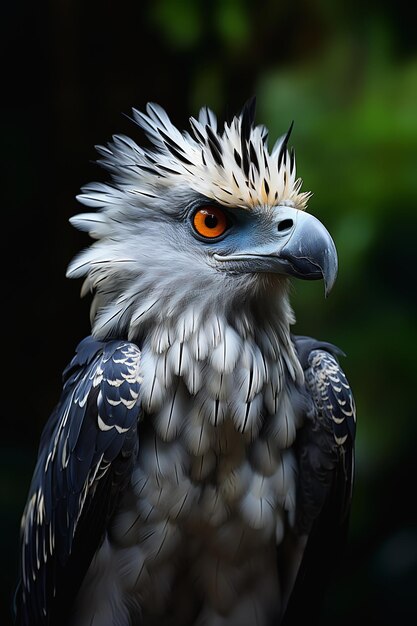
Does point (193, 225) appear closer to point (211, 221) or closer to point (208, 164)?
point (211, 221)

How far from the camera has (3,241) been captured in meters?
4.43

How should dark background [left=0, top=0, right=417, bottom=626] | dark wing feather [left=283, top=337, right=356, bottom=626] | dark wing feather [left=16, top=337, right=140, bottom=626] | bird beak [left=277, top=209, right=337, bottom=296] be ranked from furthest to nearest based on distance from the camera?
dark background [left=0, top=0, right=417, bottom=626], dark wing feather [left=283, top=337, right=356, bottom=626], dark wing feather [left=16, top=337, right=140, bottom=626], bird beak [left=277, top=209, right=337, bottom=296]

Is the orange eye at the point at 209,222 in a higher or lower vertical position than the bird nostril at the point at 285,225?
lower

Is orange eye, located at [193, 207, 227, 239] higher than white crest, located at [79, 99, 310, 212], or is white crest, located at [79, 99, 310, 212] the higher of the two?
white crest, located at [79, 99, 310, 212]

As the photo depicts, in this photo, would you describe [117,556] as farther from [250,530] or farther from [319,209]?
[319,209]

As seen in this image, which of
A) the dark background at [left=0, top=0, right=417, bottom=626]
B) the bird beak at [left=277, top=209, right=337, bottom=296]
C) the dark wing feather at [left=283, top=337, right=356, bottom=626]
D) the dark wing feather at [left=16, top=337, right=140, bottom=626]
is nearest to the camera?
the bird beak at [left=277, top=209, right=337, bottom=296]

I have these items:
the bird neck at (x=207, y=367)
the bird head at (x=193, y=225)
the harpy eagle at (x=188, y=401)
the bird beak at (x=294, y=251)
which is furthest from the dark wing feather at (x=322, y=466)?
the bird beak at (x=294, y=251)

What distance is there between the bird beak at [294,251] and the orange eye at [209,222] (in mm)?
63

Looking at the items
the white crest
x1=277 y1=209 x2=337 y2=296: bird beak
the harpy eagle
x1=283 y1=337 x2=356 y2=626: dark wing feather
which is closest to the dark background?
x1=283 y1=337 x2=356 y2=626: dark wing feather

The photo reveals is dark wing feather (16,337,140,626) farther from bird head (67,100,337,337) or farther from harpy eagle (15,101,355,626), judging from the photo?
bird head (67,100,337,337)

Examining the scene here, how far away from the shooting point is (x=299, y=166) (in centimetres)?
369

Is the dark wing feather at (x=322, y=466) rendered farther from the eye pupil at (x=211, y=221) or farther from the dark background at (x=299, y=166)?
the dark background at (x=299, y=166)

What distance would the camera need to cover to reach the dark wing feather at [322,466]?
244 centimetres

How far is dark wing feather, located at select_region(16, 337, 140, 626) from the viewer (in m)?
2.18
